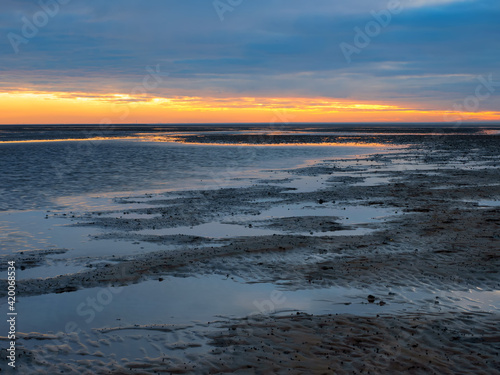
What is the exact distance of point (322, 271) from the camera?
12898mm

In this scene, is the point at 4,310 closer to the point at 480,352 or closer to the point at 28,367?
the point at 28,367

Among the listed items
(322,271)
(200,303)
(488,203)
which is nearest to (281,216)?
(322,271)

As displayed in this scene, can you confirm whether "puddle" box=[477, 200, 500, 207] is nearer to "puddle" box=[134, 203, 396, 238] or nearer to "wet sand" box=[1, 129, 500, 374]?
"wet sand" box=[1, 129, 500, 374]

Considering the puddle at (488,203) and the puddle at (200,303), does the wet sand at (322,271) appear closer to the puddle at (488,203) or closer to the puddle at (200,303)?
the puddle at (488,203)

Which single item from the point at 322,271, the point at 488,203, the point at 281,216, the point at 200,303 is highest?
the point at 488,203

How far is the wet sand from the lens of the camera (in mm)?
8102

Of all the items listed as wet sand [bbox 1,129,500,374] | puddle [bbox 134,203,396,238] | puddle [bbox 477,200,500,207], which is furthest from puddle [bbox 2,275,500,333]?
puddle [bbox 477,200,500,207]

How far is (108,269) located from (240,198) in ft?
42.3

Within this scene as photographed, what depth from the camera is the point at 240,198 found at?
25.4 metres

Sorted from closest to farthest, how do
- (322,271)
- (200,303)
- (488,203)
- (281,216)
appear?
(200,303) < (322,271) < (281,216) < (488,203)

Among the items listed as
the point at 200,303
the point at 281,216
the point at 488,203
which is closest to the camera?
the point at 200,303

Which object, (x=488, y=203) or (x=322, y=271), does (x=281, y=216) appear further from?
(x=488, y=203)

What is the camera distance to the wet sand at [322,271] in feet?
26.6

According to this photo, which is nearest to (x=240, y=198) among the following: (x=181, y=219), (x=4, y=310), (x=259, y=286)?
(x=181, y=219)
